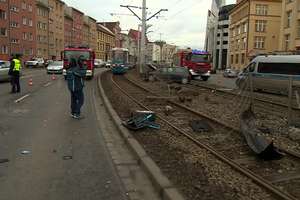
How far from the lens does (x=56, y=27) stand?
10338 cm

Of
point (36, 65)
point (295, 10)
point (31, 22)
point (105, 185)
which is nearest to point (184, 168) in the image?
point (105, 185)

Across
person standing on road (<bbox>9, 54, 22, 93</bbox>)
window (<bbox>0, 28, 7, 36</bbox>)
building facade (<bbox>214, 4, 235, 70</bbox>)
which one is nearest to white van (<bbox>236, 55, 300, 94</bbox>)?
person standing on road (<bbox>9, 54, 22, 93</bbox>)

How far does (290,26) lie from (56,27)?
63608 mm

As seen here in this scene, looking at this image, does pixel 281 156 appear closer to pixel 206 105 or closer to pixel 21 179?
pixel 21 179

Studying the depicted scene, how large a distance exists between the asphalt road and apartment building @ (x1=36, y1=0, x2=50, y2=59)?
7996 centimetres

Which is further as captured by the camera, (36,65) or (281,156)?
(36,65)

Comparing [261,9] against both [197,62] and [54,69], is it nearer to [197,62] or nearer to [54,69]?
[197,62]

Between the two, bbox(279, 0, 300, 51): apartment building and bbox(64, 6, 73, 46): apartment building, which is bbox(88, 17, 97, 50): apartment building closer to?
bbox(64, 6, 73, 46): apartment building

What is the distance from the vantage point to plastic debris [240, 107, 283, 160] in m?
7.54

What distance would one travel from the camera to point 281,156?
300 inches

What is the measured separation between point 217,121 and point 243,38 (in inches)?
2803

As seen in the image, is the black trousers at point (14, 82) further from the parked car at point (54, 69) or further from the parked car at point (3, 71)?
the parked car at point (54, 69)

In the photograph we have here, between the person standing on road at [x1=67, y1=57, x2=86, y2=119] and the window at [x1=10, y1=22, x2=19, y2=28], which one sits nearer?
the person standing on road at [x1=67, y1=57, x2=86, y2=119]

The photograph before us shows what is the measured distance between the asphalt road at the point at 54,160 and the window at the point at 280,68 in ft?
48.9
